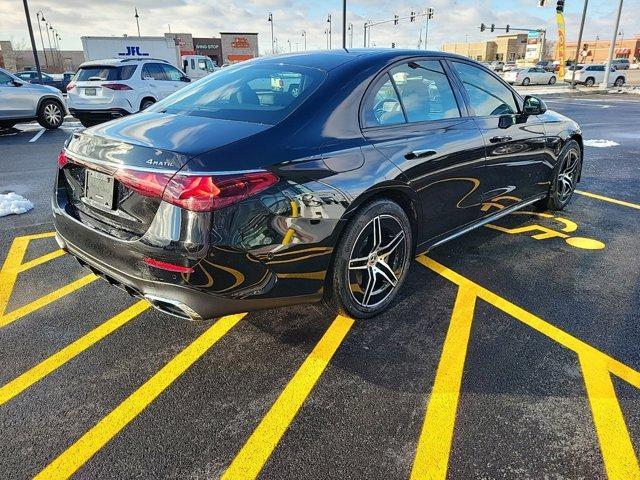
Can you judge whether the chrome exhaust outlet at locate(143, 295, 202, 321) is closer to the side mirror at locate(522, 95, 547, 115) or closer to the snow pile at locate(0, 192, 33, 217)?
the side mirror at locate(522, 95, 547, 115)

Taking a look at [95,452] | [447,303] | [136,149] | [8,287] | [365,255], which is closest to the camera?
[95,452]

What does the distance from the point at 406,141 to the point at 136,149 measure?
162cm

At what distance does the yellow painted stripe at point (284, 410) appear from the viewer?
6.55ft

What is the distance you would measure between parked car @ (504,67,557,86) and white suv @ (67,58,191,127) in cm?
3370

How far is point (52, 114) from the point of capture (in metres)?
12.3

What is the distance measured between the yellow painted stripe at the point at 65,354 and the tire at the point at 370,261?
135 centimetres

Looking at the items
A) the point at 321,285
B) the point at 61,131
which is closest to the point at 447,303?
the point at 321,285

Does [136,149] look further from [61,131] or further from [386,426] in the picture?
[61,131]

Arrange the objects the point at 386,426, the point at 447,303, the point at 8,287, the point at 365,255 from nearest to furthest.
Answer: the point at 386,426 → the point at 365,255 → the point at 447,303 → the point at 8,287

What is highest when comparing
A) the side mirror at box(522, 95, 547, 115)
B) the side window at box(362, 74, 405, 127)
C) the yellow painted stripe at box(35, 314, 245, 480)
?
the side window at box(362, 74, 405, 127)

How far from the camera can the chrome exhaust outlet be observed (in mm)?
2324

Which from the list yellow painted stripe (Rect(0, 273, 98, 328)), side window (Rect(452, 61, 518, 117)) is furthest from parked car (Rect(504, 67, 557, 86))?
yellow painted stripe (Rect(0, 273, 98, 328))

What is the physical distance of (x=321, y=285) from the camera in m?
2.68

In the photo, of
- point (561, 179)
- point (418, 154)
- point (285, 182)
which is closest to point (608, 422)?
point (418, 154)
